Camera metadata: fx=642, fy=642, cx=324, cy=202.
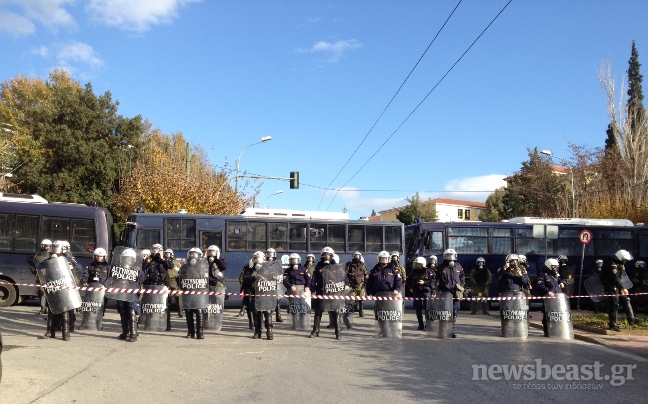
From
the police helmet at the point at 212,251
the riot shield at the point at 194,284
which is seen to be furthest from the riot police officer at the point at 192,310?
the police helmet at the point at 212,251

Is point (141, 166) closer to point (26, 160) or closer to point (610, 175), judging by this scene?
point (26, 160)

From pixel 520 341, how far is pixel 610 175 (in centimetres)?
3012

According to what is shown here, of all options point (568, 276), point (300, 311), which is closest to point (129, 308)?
point (300, 311)

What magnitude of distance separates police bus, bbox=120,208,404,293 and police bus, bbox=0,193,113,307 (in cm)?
103

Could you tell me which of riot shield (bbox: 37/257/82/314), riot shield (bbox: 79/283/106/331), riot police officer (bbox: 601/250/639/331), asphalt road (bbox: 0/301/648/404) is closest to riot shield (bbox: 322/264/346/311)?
asphalt road (bbox: 0/301/648/404)

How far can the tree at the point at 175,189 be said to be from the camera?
31259 millimetres

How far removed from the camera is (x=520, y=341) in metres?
13.4

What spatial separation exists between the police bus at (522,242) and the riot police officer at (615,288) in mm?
6925

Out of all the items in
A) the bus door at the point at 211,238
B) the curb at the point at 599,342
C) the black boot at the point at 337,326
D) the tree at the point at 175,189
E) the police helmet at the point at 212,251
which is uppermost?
the tree at the point at 175,189

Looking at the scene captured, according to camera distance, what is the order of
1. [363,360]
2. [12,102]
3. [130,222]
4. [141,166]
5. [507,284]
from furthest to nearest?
1. [12,102]
2. [141,166]
3. [130,222]
4. [507,284]
5. [363,360]

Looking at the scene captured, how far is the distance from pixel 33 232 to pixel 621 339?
53.6 feet

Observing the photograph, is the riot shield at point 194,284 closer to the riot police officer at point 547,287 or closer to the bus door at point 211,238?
the bus door at point 211,238

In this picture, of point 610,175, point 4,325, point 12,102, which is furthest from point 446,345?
point 12,102

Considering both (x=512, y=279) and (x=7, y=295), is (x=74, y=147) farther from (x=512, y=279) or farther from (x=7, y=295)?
(x=512, y=279)
